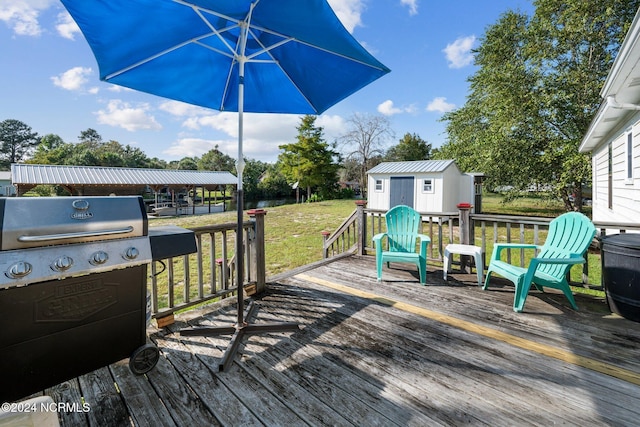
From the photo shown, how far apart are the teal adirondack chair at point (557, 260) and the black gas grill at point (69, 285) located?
2.96m

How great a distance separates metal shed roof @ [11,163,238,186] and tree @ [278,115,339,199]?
7550 millimetres

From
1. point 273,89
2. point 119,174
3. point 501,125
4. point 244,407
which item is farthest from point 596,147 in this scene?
point 119,174

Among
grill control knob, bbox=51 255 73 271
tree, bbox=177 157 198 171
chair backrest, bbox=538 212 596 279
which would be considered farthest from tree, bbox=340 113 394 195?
tree, bbox=177 157 198 171

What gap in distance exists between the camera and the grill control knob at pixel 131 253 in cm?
149

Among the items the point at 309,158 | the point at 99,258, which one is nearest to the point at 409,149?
the point at 309,158

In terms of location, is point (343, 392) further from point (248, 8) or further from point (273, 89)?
point (273, 89)

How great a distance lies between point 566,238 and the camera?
286 cm

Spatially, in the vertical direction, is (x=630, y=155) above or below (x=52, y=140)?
below

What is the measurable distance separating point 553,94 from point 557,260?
9.52 m

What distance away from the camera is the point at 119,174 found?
48.4ft

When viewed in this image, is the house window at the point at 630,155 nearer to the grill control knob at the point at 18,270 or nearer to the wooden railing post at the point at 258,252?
the wooden railing post at the point at 258,252

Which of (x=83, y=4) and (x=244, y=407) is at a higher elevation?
(x=83, y=4)

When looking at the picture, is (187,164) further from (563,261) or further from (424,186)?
(563,261)

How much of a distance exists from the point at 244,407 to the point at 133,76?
2.54 metres
